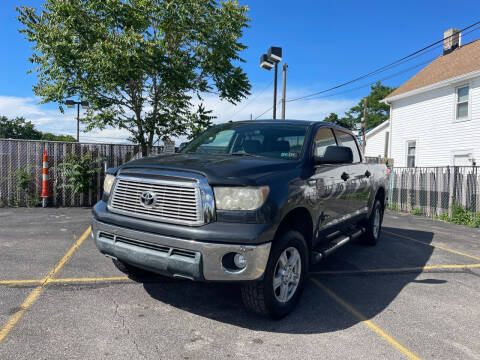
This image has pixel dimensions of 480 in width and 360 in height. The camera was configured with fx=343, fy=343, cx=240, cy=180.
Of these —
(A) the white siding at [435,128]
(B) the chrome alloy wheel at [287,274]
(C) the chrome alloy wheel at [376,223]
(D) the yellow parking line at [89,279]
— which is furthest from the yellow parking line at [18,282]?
(A) the white siding at [435,128]

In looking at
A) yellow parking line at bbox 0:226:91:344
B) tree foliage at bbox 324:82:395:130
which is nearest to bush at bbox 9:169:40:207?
yellow parking line at bbox 0:226:91:344

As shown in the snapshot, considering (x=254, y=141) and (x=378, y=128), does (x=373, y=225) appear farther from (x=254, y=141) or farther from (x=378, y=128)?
(x=378, y=128)

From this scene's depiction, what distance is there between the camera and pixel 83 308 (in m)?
3.21

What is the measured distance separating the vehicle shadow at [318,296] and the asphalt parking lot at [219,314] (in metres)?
0.01

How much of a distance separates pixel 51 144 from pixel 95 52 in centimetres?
282

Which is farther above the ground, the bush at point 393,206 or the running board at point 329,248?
the running board at point 329,248

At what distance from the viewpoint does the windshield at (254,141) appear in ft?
12.6

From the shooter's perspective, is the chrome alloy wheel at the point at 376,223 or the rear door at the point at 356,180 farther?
the chrome alloy wheel at the point at 376,223

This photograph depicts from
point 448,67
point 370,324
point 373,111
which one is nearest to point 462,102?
point 448,67

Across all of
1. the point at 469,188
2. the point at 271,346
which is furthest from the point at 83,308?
the point at 469,188

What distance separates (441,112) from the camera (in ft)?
52.3

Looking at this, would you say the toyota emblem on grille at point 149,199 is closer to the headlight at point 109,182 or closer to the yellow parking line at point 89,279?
the headlight at point 109,182

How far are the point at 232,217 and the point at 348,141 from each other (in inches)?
126

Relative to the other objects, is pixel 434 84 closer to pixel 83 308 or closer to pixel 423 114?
pixel 423 114
